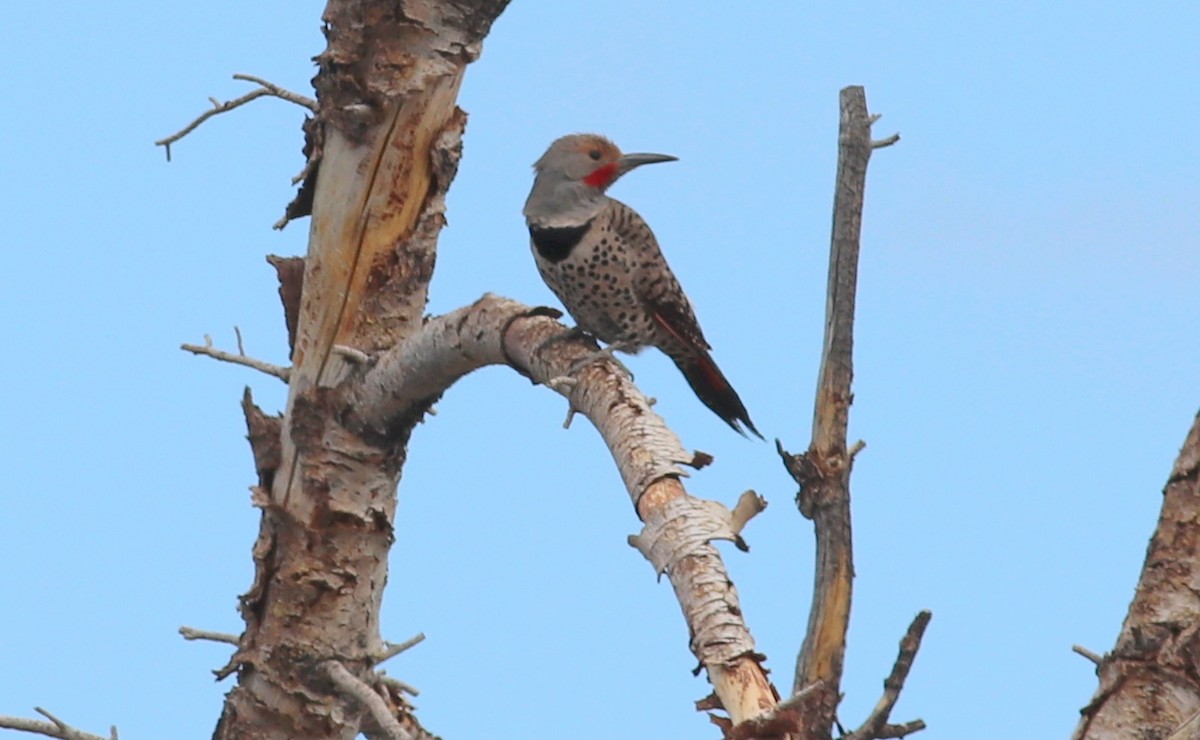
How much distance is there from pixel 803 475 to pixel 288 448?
8.19ft

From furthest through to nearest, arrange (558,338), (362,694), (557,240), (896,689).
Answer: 1. (557,240)
2. (362,694)
3. (558,338)
4. (896,689)

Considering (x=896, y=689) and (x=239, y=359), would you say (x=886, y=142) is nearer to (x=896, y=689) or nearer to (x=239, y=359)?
(x=896, y=689)

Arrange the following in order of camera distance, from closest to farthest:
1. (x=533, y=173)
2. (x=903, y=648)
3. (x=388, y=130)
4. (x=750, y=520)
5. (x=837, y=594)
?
1. (x=903, y=648)
2. (x=837, y=594)
3. (x=750, y=520)
4. (x=388, y=130)
5. (x=533, y=173)

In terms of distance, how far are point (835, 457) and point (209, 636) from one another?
2.66m

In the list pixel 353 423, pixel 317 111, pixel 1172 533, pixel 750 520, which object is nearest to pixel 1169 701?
pixel 1172 533

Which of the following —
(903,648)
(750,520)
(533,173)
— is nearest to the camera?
(903,648)

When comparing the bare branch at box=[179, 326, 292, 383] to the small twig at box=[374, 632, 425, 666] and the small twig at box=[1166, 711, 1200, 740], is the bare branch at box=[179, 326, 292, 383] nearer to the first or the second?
the small twig at box=[374, 632, 425, 666]

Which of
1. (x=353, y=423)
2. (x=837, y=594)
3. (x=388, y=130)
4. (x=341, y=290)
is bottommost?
(x=837, y=594)

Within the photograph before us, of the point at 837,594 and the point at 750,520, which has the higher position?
the point at 750,520

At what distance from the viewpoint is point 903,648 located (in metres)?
2.54

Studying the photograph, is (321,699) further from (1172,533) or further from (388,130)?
(1172,533)

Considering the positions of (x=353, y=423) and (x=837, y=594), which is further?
(x=353, y=423)

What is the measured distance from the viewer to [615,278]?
5.37 m

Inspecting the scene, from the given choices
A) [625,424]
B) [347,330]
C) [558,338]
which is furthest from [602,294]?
[625,424]
